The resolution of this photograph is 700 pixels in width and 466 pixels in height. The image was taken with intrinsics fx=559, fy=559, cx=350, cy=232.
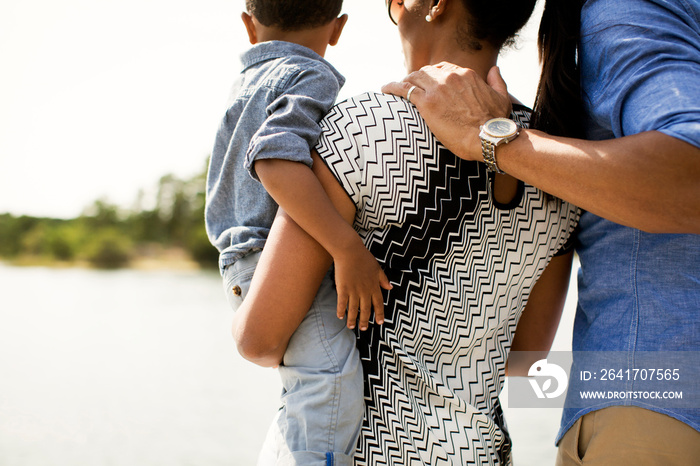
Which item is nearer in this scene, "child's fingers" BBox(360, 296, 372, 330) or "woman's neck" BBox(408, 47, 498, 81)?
"child's fingers" BBox(360, 296, 372, 330)

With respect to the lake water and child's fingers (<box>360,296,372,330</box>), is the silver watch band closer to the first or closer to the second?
child's fingers (<box>360,296,372,330</box>)

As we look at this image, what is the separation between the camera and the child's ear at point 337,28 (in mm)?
1583

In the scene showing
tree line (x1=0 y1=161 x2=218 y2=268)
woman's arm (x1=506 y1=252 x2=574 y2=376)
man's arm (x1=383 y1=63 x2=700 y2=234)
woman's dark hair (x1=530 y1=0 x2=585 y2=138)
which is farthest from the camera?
tree line (x1=0 y1=161 x2=218 y2=268)

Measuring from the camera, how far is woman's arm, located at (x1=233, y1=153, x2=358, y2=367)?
103 centimetres

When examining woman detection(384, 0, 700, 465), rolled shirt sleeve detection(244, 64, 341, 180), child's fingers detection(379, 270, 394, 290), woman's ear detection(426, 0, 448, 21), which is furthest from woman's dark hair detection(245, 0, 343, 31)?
child's fingers detection(379, 270, 394, 290)

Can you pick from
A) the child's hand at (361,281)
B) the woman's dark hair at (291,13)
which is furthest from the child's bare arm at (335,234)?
the woman's dark hair at (291,13)

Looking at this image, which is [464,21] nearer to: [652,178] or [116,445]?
[652,178]

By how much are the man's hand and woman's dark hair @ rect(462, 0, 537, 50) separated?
0.14 m

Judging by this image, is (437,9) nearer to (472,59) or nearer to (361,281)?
(472,59)

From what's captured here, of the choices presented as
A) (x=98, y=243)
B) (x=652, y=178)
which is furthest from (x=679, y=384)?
(x=98, y=243)

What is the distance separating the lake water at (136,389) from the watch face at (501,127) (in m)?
5.06

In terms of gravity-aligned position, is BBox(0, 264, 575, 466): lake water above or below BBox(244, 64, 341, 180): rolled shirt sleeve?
below

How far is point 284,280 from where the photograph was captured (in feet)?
3.36

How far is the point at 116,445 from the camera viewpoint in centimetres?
695
